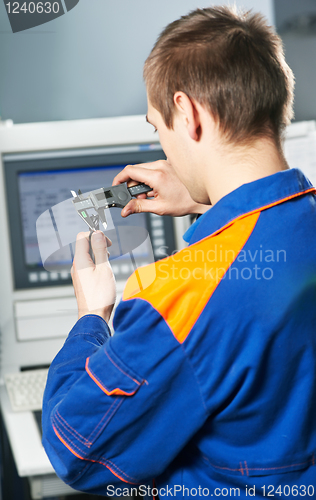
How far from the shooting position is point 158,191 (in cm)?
79

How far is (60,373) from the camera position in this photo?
0.55m

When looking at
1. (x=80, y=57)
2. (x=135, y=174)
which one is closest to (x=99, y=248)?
(x=135, y=174)

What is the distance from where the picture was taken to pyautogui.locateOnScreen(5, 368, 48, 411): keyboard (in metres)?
1.14

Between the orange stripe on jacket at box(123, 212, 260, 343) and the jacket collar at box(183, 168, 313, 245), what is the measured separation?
0.01 meters

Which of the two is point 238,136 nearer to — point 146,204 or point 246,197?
point 246,197

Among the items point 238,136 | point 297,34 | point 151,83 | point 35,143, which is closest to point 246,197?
point 238,136

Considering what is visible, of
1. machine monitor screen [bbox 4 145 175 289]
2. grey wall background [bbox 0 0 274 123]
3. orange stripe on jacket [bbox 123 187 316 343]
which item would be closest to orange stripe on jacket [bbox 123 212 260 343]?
orange stripe on jacket [bbox 123 187 316 343]

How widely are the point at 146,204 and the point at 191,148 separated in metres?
0.23

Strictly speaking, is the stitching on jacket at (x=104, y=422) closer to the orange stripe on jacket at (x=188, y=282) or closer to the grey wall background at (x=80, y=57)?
the orange stripe on jacket at (x=188, y=282)

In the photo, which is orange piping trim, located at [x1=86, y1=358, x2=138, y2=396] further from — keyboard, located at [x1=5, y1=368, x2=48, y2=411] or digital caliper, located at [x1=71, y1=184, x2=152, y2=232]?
keyboard, located at [x1=5, y1=368, x2=48, y2=411]

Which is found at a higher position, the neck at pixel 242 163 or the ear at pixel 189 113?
the ear at pixel 189 113

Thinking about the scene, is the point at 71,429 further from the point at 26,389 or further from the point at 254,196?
the point at 26,389

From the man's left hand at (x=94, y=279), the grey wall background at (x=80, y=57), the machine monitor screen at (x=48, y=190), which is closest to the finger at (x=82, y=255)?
the man's left hand at (x=94, y=279)

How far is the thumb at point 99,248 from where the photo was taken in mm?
724
